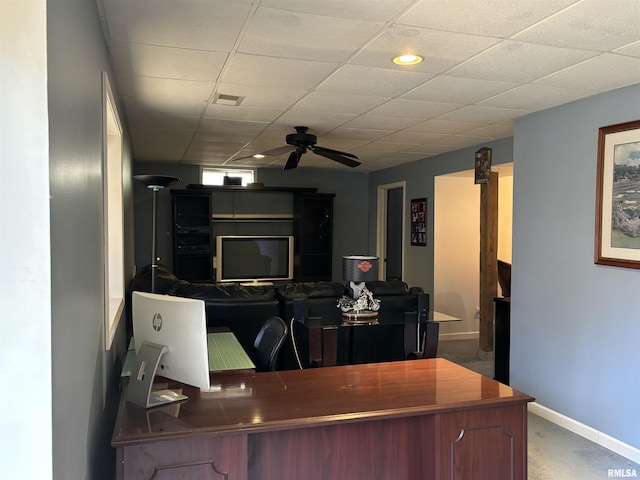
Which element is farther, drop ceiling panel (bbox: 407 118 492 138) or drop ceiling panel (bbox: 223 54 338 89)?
drop ceiling panel (bbox: 407 118 492 138)

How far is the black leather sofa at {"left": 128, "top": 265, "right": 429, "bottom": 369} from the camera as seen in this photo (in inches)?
155

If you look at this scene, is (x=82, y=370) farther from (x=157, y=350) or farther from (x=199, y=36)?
(x=199, y=36)

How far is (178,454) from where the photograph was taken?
1611mm

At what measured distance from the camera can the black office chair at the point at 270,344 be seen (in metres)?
2.68

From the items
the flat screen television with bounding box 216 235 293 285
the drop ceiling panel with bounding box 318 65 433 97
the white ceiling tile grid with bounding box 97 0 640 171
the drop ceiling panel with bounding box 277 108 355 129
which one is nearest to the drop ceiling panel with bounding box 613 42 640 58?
the white ceiling tile grid with bounding box 97 0 640 171

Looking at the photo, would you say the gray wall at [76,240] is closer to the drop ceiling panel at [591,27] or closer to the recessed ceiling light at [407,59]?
the recessed ceiling light at [407,59]

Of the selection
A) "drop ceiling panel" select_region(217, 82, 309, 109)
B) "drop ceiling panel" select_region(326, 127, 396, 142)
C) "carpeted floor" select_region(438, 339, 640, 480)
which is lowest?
"carpeted floor" select_region(438, 339, 640, 480)

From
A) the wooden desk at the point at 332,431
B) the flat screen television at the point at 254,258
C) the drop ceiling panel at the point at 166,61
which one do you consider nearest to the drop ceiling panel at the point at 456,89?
the drop ceiling panel at the point at 166,61

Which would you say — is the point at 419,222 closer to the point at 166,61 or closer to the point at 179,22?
the point at 166,61

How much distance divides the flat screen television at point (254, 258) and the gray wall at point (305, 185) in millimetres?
800

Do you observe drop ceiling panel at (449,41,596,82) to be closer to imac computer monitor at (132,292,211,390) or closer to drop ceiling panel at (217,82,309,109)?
drop ceiling panel at (217,82,309,109)

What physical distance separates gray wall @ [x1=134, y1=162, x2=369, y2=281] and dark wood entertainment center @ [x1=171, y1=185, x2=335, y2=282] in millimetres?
299

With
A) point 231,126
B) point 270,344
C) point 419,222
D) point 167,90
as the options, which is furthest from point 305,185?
point 270,344

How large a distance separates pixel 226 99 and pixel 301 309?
1.72m
